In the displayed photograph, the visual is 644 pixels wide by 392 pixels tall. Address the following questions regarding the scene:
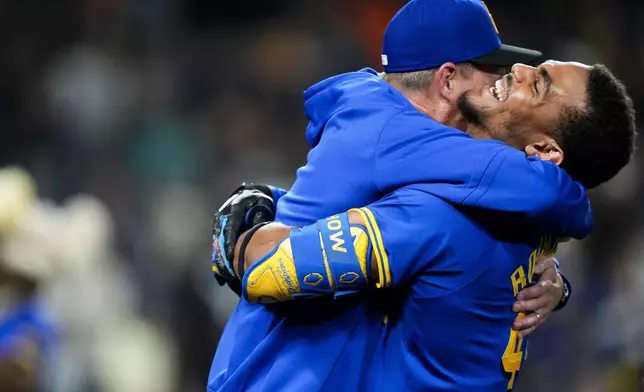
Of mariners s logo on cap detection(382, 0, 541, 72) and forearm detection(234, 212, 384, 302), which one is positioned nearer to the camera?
forearm detection(234, 212, 384, 302)

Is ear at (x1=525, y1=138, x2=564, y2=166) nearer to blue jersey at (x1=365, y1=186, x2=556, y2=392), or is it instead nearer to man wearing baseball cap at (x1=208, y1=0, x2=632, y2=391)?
man wearing baseball cap at (x1=208, y1=0, x2=632, y2=391)

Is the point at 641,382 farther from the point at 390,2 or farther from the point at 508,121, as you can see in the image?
the point at 390,2

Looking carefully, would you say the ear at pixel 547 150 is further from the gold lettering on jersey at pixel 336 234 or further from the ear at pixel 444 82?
the gold lettering on jersey at pixel 336 234

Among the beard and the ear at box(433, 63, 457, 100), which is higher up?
the ear at box(433, 63, 457, 100)

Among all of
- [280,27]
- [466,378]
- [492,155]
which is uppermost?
[492,155]

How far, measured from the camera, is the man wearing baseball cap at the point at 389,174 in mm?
1974

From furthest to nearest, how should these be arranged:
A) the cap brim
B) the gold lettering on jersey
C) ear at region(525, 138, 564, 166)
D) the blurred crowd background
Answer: the blurred crowd background, the cap brim, ear at region(525, 138, 564, 166), the gold lettering on jersey

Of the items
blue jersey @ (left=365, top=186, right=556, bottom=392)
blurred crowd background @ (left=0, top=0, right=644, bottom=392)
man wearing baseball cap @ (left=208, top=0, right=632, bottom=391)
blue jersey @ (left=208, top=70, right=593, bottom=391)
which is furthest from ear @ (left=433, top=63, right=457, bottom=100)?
blurred crowd background @ (left=0, top=0, right=644, bottom=392)

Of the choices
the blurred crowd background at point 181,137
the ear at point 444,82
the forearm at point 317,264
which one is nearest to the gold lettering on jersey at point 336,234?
the forearm at point 317,264

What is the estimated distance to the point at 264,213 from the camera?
2174 millimetres

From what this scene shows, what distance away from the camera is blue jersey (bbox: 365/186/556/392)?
1938 millimetres

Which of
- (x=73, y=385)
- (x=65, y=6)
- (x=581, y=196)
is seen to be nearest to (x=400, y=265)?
(x=581, y=196)

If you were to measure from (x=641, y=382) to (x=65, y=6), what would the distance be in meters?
6.41

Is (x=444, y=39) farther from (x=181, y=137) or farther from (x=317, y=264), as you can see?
(x=181, y=137)
